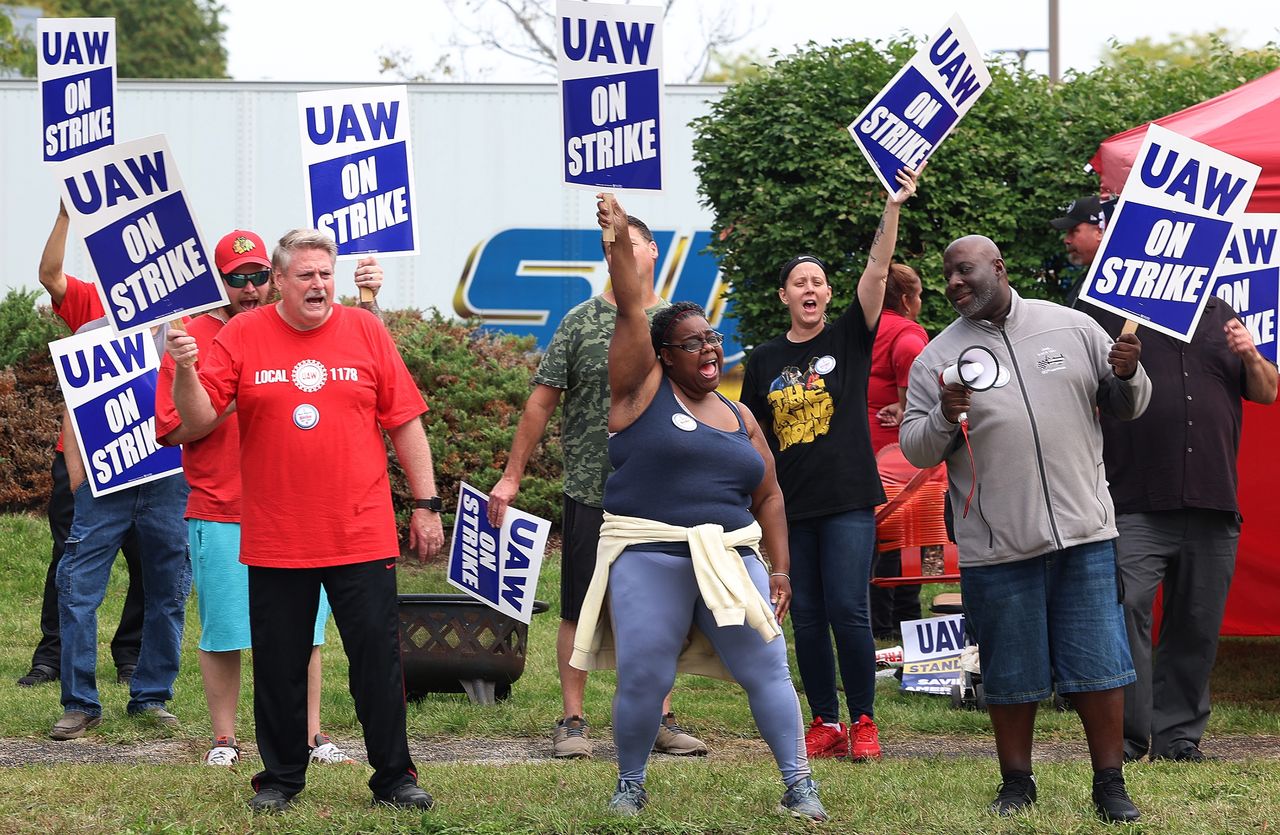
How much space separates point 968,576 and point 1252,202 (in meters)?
3.34

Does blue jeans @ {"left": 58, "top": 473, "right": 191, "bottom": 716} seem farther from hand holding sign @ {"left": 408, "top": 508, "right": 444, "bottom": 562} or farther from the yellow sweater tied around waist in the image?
the yellow sweater tied around waist

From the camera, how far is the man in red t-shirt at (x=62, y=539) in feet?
24.2

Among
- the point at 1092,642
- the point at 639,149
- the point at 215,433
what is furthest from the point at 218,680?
the point at 1092,642

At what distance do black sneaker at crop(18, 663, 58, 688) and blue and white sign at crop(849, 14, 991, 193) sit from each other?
17.2 ft

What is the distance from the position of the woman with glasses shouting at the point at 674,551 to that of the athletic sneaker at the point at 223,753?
186 cm

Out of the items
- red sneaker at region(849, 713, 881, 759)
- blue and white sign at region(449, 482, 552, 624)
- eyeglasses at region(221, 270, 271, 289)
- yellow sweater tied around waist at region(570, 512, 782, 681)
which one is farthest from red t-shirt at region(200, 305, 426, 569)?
red sneaker at region(849, 713, 881, 759)

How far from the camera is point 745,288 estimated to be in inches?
517

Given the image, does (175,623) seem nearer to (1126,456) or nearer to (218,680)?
(218,680)

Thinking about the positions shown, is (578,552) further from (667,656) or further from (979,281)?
(979,281)

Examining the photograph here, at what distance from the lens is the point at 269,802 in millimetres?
5535

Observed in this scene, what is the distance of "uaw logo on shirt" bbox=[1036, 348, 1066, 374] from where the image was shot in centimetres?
557

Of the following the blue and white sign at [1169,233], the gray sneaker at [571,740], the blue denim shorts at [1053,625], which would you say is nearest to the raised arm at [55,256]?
the gray sneaker at [571,740]

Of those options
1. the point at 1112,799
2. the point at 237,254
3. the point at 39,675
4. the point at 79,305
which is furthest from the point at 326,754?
the point at 1112,799

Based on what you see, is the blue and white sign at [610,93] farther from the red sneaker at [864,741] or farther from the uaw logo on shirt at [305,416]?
the red sneaker at [864,741]
